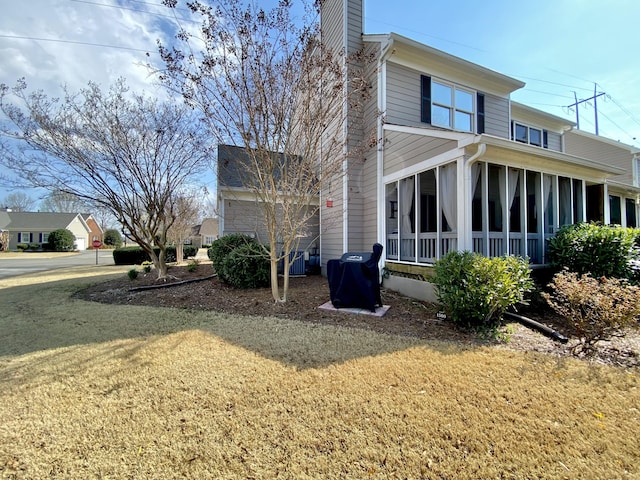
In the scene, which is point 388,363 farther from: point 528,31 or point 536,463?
point 528,31

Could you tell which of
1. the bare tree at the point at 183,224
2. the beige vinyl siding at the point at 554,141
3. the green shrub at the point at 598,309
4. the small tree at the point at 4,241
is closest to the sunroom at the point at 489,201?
the green shrub at the point at 598,309

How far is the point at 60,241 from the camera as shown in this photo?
33656 millimetres

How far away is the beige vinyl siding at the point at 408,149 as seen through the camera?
6.14 meters

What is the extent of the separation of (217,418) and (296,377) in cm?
89

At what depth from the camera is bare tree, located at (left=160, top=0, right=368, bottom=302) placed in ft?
18.1

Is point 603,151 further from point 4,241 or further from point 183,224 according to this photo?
point 4,241

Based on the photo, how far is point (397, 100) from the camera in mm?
8094

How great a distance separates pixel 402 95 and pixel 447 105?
177 cm

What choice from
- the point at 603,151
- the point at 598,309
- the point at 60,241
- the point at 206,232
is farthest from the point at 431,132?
the point at 60,241

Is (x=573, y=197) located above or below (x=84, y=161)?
below

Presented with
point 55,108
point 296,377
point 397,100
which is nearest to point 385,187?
point 397,100

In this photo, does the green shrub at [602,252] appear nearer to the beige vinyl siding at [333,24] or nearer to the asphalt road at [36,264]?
the beige vinyl siding at [333,24]

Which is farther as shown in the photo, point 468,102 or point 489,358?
point 468,102

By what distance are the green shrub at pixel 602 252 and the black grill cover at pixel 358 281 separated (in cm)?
394
